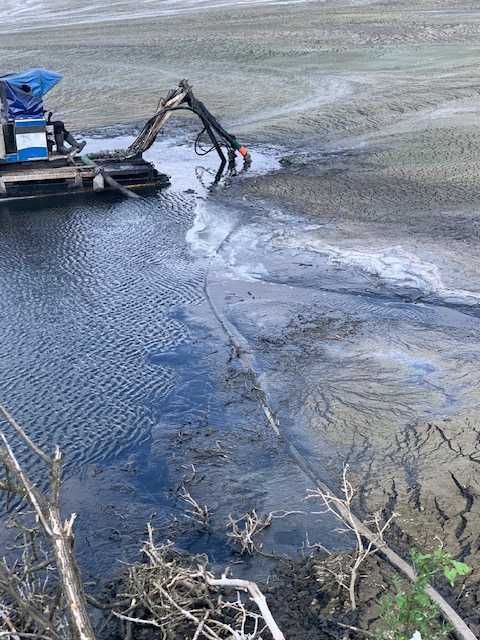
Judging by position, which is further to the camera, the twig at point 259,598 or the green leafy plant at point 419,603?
the twig at point 259,598

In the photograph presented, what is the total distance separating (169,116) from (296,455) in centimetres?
1229

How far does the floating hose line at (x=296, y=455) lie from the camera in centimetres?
722

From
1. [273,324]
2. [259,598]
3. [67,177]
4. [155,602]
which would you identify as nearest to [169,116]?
[67,177]

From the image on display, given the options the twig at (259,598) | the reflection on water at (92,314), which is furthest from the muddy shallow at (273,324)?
the twig at (259,598)

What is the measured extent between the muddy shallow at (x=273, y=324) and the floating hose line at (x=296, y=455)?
8 cm

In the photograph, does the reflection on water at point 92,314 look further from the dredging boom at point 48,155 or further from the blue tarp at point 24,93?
the blue tarp at point 24,93

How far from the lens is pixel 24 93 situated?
18.4 meters

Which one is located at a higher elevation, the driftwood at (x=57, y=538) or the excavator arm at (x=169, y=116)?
the driftwood at (x=57, y=538)

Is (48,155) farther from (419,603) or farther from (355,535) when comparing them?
(419,603)

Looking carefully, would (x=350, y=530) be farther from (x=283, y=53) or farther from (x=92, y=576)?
(x=283, y=53)

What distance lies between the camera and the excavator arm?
1994 centimetres

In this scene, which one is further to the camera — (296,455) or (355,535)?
(296,455)

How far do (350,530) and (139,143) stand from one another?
1369 centimetres

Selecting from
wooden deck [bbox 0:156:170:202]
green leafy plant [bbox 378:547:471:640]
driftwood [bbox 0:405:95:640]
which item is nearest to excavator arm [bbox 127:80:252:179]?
wooden deck [bbox 0:156:170:202]
